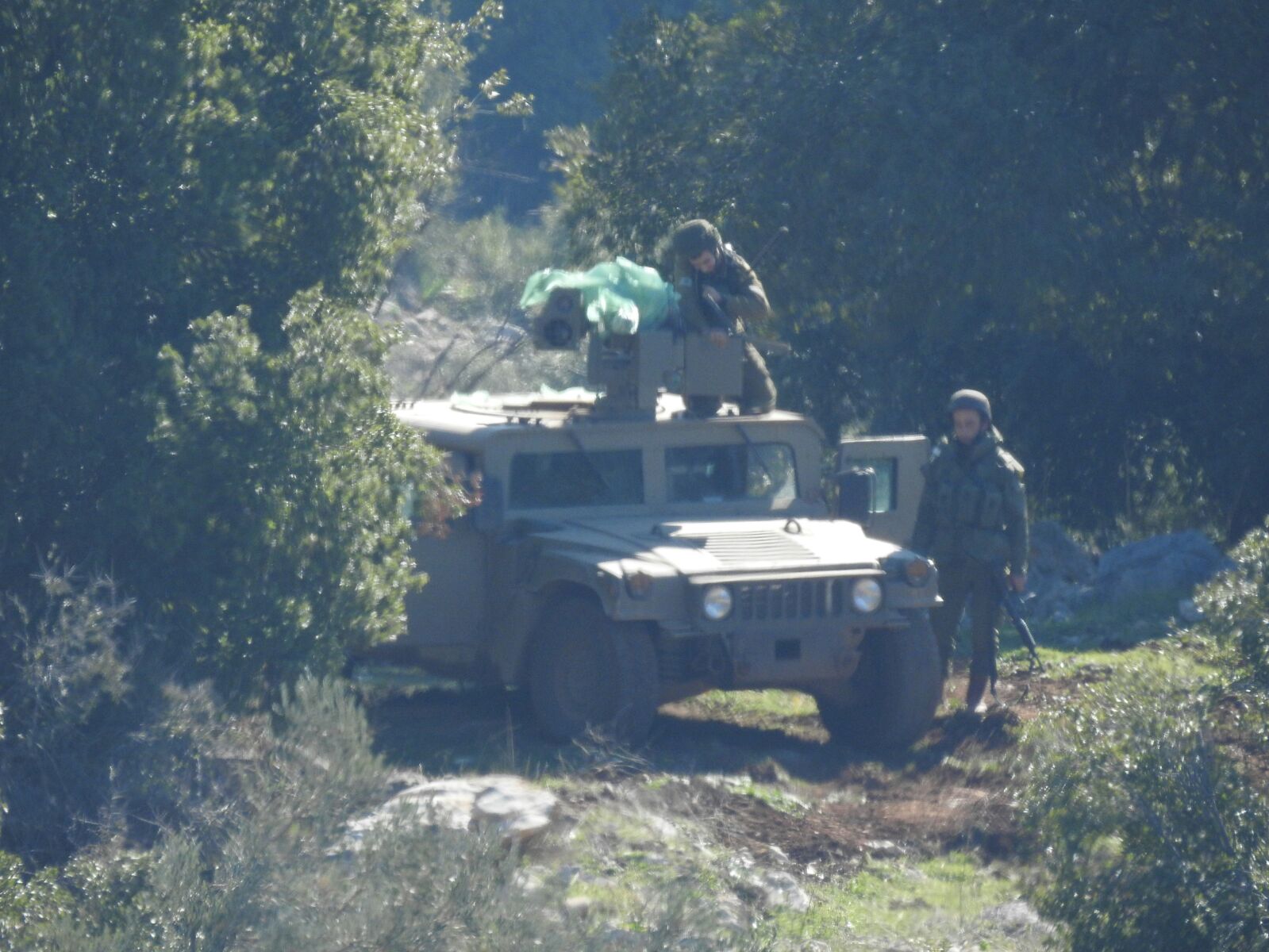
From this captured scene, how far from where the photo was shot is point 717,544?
26.3ft

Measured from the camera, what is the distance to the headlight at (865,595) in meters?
7.79

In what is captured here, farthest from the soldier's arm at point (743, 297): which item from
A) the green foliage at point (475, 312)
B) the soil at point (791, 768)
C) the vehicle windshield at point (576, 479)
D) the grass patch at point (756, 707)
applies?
the green foliage at point (475, 312)

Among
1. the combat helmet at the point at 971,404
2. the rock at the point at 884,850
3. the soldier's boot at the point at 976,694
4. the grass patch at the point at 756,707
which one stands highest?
the combat helmet at the point at 971,404

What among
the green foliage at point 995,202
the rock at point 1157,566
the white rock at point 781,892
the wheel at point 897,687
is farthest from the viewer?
the green foliage at point 995,202

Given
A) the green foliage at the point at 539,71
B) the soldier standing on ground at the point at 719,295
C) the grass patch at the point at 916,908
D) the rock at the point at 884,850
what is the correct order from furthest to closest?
the green foliage at the point at 539,71 < the soldier standing on ground at the point at 719,295 < the rock at the point at 884,850 < the grass patch at the point at 916,908

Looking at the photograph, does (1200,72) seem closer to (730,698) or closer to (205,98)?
(730,698)

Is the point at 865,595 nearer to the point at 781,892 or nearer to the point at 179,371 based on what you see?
the point at 781,892

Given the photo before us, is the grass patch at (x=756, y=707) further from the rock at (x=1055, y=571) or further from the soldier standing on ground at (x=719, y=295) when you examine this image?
the rock at (x=1055, y=571)

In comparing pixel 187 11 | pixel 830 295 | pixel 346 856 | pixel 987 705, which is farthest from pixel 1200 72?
pixel 346 856

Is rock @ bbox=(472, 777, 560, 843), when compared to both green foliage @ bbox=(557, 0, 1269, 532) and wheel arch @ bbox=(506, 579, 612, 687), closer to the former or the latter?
wheel arch @ bbox=(506, 579, 612, 687)

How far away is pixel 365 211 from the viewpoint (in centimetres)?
737

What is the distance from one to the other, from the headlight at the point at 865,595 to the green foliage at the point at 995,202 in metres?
5.53

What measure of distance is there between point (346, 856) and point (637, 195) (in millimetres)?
9589

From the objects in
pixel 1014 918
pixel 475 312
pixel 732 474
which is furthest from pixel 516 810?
pixel 475 312
